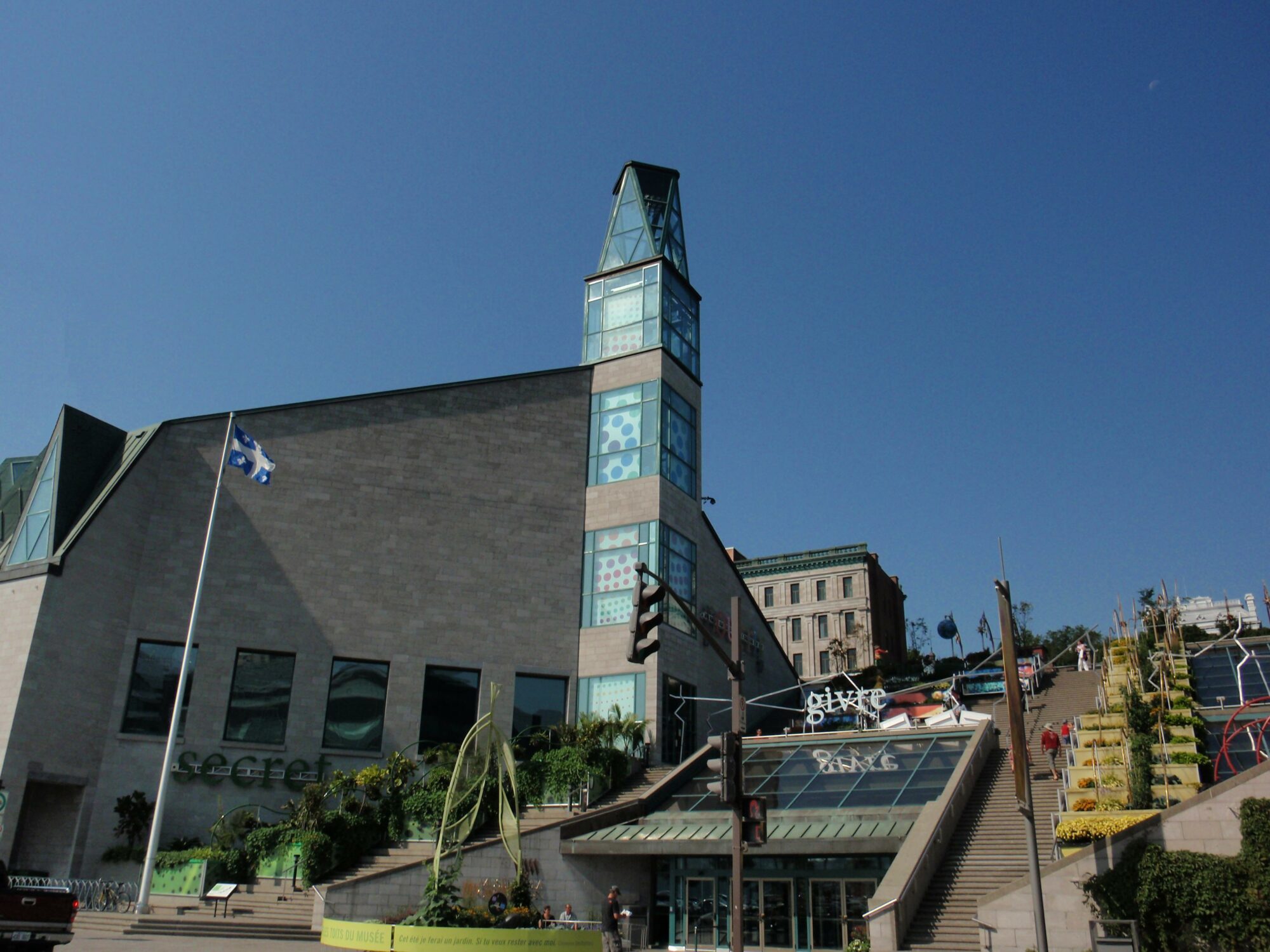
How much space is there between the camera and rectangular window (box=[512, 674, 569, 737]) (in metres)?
38.1

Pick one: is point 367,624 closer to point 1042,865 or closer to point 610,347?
point 610,347

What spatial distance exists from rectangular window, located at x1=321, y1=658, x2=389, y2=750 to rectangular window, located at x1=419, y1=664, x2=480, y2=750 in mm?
1613

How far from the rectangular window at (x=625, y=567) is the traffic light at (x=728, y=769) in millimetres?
23730

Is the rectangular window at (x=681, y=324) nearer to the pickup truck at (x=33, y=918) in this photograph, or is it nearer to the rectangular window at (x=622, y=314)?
the rectangular window at (x=622, y=314)

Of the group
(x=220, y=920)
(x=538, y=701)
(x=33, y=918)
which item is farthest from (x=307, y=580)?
(x=33, y=918)

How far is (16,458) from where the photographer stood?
44.0m

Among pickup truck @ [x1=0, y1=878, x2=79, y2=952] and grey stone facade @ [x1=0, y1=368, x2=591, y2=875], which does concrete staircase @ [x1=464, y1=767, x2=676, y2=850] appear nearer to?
grey stone facade @ [x1=0, y1=368, x2=591, y2=875]

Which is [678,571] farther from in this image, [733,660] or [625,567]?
[733,660]

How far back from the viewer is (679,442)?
43156 millimetres

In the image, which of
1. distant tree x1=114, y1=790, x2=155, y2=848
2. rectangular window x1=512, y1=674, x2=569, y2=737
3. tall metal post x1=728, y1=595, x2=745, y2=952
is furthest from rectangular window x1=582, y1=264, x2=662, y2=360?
tall metal post x1=728, y1=595, x2=745, y2=952

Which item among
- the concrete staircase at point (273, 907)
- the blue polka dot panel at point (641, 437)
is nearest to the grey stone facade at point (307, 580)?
the blue polka dot panel at point (641, 437)

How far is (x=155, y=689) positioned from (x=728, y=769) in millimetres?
26860

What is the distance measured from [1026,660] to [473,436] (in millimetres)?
30110

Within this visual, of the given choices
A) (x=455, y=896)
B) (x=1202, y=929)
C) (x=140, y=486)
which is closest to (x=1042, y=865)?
(x=1202, y=929)
